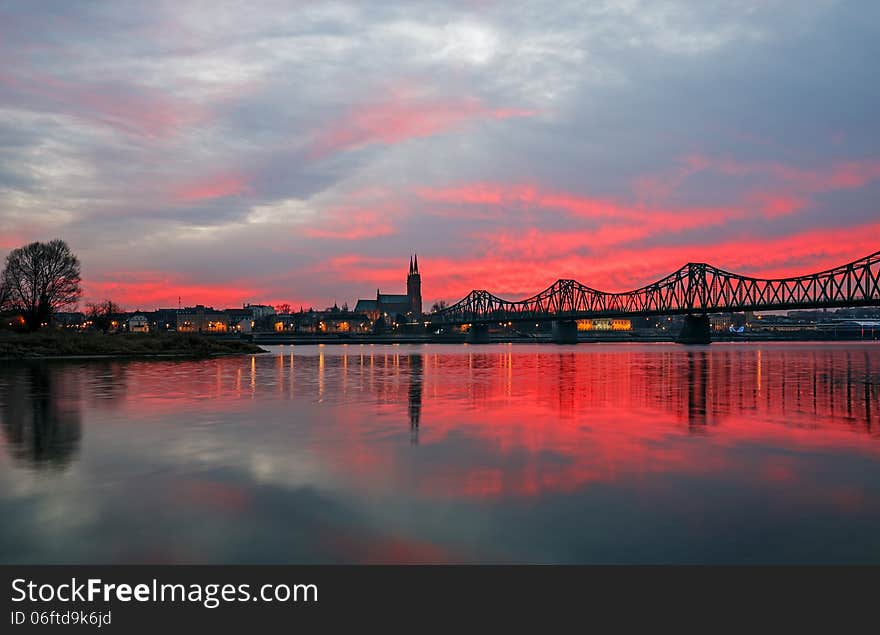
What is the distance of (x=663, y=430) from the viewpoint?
18188 mm

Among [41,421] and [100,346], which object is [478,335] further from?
[41,421]

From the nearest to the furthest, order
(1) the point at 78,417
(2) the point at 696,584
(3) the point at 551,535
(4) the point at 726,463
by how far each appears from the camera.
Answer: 1. (2) the point at 696,584
2. (3) the point at 551,535
3. (4) the point at 726,463
4. (1) the point at 78,417

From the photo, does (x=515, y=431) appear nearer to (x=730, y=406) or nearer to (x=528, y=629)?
(x=730, y=406)

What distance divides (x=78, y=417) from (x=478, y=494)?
14.6m

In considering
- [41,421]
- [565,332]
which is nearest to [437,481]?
[41,421]

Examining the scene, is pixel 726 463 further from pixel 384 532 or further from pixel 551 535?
pixel 384 532

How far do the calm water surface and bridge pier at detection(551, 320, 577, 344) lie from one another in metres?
136

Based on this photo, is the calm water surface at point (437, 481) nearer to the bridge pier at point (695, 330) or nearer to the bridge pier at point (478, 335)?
the bridge pier at point (695, 330)

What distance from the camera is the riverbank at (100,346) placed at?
62.0 metres

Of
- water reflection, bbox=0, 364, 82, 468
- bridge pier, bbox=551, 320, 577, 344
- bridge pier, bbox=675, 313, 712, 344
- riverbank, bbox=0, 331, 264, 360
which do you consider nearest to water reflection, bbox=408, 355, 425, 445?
water reflection, bbox=0, 364, 82, 468

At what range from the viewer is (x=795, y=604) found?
677 centimetres

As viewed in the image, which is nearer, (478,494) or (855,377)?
(478,494)

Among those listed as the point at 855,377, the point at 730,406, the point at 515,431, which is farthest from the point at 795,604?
the point at 855,377

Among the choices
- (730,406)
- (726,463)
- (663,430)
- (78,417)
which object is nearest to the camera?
(726,463)
